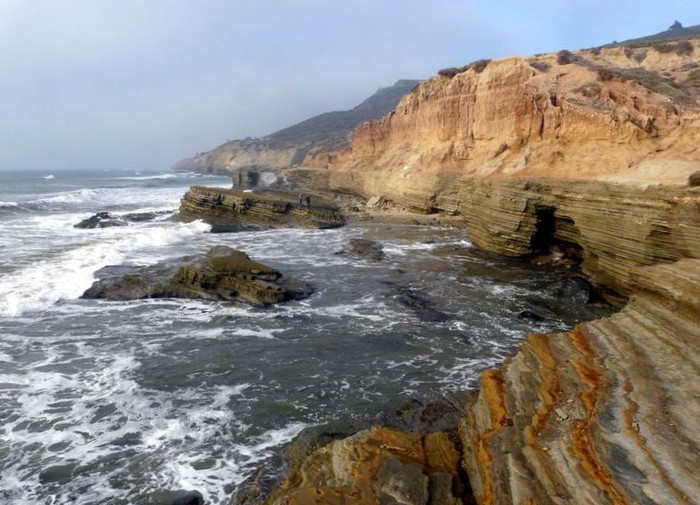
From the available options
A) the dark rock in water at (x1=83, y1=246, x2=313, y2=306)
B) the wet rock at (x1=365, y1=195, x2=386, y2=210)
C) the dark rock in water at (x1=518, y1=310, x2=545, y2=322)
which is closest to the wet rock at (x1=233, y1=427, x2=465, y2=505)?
the dark rock in water at (x1=518, y1=310, x2=545, y2=322)

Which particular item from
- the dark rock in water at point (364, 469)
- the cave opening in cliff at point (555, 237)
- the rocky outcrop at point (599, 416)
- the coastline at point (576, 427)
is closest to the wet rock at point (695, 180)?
the coastline at point (576, 427)

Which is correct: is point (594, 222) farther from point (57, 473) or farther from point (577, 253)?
point (57, 473)

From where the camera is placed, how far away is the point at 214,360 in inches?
423

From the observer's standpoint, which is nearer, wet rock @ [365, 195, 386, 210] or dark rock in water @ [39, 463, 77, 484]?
dark rock in water @ [39, 463, 77, 484]

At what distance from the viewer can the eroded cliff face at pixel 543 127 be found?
65.1 feet

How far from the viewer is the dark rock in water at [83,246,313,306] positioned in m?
15.2

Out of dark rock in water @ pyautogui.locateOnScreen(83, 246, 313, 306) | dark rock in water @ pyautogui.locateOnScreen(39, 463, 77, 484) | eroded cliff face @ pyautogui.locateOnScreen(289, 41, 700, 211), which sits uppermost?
eroded cliff face @ pyautogui.locateOnScreen(289, 41, 700, 211)

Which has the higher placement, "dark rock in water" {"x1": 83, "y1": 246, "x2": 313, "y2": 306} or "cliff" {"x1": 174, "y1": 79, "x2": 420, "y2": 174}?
"cliff" {"x1": 174, "y1": 79, "x2": 420, "y2": 174}

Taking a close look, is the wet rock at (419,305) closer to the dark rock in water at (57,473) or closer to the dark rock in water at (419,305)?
the dark rock in water at (419,305)

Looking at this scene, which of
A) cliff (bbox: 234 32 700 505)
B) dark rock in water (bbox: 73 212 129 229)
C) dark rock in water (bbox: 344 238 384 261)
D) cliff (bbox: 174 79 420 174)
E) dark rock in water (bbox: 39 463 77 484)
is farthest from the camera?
cliff (bbox: 174 79 420 174)

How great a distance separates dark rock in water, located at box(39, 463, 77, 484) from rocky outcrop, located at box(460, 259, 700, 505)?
5.42 metres

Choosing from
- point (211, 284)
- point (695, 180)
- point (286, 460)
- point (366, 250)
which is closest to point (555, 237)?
point (695, 180)

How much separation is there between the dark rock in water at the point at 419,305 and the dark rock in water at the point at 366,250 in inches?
181

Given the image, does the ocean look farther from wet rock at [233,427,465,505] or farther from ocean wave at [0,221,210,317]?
wet rock at [233,427,465,505]
